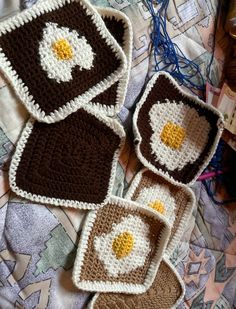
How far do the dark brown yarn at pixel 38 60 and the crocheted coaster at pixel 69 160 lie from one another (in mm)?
52

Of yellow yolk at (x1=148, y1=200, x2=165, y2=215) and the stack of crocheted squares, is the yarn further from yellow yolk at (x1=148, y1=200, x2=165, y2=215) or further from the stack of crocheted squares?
the stack of crocheted squares

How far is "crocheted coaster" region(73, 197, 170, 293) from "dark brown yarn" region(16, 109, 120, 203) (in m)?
0.07

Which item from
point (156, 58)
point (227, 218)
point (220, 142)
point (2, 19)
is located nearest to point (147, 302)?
point (227, 218)

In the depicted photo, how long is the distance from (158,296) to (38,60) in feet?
2.07

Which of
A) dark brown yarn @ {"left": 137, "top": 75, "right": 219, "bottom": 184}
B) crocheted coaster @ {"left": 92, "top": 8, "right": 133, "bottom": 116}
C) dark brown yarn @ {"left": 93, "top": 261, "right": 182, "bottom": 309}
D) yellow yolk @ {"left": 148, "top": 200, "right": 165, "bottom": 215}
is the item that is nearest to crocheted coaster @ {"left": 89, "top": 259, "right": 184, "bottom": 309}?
dark brown yarn @ {"left": 93, "top": 261, "right": 182, "bottom": 309}

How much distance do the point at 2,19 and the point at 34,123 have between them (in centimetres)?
20

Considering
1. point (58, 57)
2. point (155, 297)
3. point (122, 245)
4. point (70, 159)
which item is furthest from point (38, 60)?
point (155, 297)

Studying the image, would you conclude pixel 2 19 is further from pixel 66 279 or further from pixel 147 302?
pixel 147 302

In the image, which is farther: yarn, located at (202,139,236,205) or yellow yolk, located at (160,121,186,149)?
yarn, located at (202,139,236,205)

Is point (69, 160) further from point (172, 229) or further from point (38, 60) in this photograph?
point (172, 229)

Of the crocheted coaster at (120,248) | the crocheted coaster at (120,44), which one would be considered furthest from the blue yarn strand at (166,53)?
the crocheted coaster at (120,248)

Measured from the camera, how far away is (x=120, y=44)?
91 cm

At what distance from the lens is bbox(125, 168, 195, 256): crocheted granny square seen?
99cm

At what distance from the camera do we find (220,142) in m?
1.18
